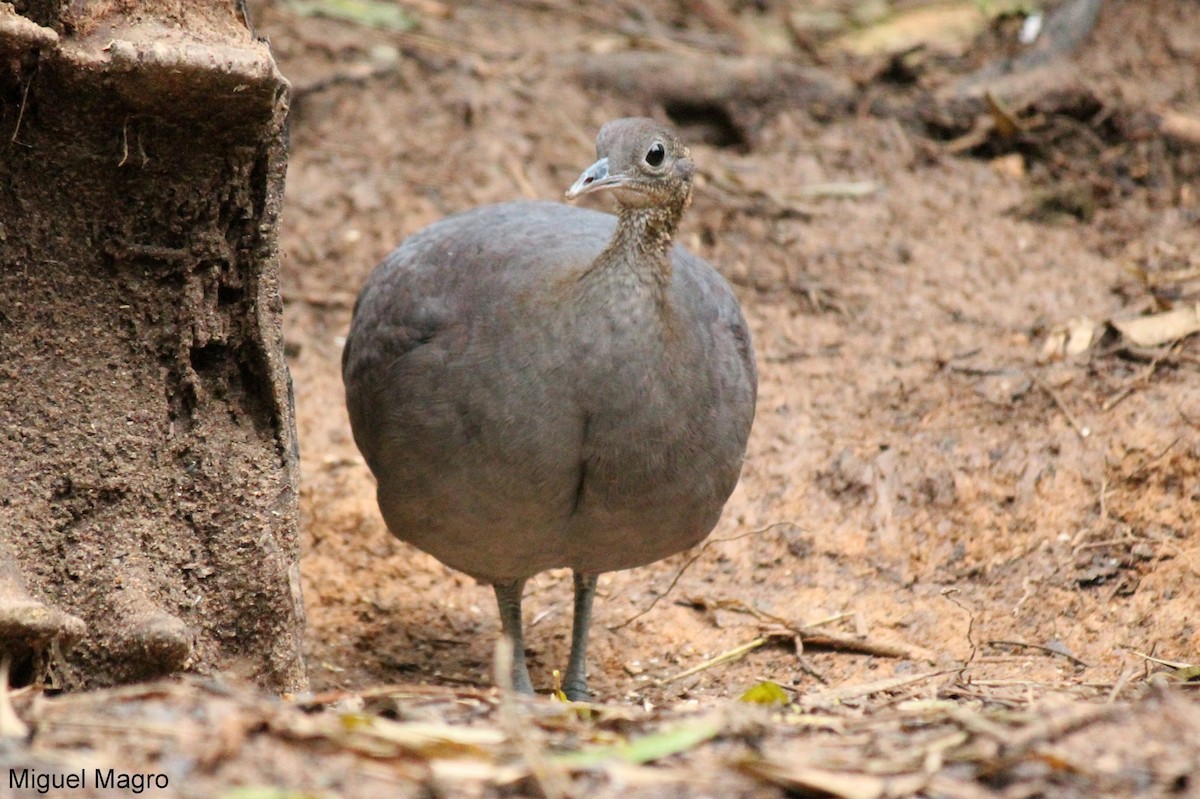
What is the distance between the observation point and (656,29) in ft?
32.8

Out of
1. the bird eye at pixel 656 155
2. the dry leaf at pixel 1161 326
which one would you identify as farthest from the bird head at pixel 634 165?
the dry leaf at pixel 1161 326

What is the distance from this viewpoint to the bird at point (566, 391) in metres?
4.49

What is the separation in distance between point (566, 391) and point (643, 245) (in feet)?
1.73

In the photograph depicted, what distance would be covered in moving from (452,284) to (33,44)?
66.4 inches

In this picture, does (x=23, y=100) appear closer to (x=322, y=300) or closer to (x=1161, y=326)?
(x=322, y=300)

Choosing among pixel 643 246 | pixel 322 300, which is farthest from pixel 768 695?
pixel 322 300

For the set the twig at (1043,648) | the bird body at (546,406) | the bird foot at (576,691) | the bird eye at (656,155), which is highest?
the bird eye at (656,155)

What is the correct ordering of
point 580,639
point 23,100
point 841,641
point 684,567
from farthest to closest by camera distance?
1. point 684,567
2. point 580,639
3. point 841,641
4. point 23,100

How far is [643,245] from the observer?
455cm

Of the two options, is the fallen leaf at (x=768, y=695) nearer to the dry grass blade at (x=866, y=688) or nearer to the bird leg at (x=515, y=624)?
the dry grass blade at (x=866, y=688)

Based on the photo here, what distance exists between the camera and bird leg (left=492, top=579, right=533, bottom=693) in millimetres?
5471

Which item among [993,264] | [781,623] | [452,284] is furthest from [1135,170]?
[452,284]

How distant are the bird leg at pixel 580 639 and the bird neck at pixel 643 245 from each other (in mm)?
1479

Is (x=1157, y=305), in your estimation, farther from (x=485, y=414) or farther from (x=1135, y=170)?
(x=485, y=414)
